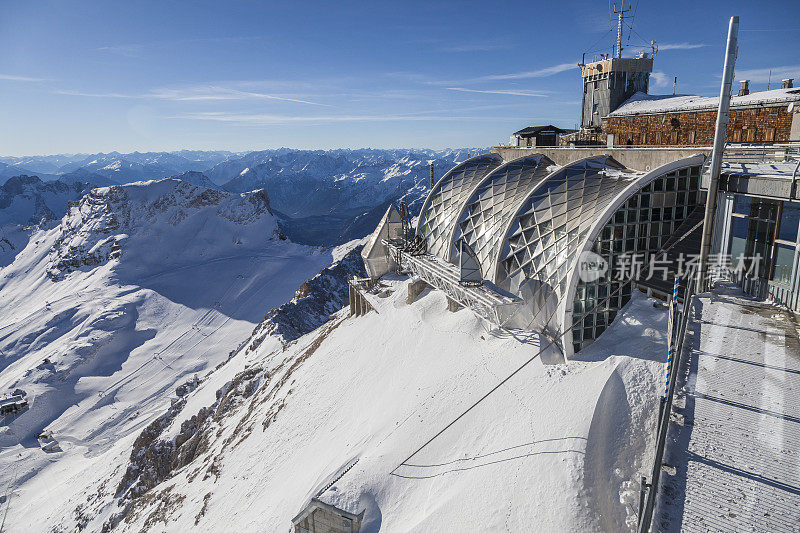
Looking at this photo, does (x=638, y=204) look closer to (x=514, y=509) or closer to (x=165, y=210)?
(x=514, y=509)

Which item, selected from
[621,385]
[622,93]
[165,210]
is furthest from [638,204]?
[165,210]

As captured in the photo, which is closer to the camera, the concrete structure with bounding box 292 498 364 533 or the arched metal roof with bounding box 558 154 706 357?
the concrete structure with bounding box 292 498 364 533

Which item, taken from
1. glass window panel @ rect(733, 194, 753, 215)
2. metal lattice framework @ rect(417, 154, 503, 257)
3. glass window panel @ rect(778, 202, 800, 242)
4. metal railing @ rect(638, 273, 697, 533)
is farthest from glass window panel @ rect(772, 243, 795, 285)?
metal lattice framework @ rect(417, 154, 503, 257)

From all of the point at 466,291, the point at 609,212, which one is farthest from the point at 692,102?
the point at 466,291

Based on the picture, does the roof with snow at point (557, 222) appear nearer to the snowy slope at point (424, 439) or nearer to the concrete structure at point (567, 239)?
the concrete structure at point (567, 239)

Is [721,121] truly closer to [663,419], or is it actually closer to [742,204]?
[742,204]

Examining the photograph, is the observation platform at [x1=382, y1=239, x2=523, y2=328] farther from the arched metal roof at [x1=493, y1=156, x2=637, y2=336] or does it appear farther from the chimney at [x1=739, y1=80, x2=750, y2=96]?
the chimney at [x1=739, y1=80, x2=750, y2=96]
